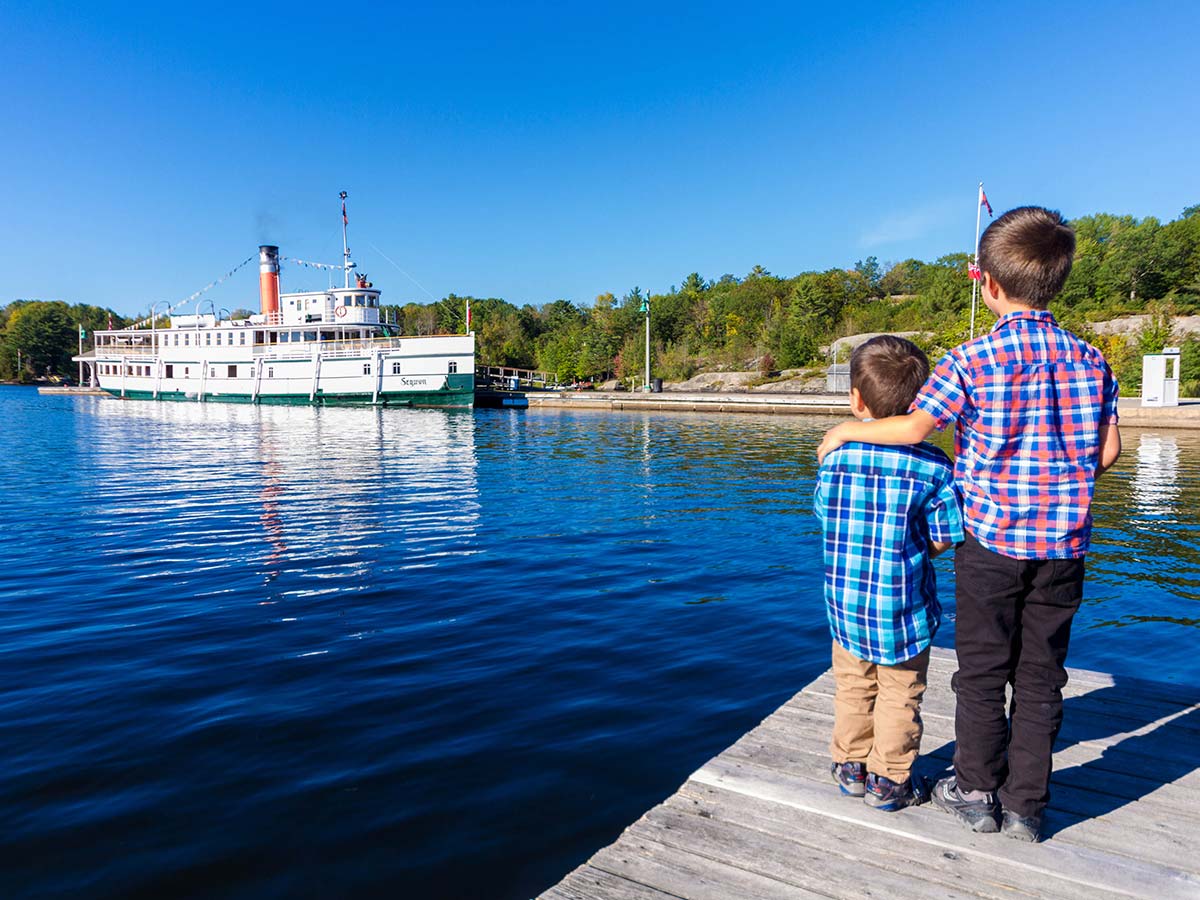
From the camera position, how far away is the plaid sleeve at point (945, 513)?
104 inches

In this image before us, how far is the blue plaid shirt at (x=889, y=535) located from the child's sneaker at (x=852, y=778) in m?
0.43

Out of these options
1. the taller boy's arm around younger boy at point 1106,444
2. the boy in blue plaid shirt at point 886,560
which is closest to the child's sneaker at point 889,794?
the boy in blue plaid shirt at point 886,560

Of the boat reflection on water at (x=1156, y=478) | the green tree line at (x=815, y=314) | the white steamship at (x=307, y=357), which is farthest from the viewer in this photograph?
the green tree line at (x=815, y=314)

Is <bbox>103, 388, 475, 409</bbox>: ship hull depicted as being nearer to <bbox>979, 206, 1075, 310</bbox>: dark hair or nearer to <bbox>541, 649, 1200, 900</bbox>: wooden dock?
<bbox>541, 649, 1200, 900</bbox>: wooden dock

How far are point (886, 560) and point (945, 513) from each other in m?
0.25

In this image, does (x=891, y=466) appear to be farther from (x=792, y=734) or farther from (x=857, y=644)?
(x=792, y=734)

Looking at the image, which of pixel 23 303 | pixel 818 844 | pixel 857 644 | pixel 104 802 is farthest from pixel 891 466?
pixel 23 303

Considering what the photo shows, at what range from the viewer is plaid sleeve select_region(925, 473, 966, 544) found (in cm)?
264

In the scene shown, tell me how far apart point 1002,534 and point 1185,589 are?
7.60 m

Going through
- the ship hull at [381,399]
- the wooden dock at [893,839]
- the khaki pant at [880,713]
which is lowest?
the wooden dock at [893,839]

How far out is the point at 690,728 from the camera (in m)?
4.77

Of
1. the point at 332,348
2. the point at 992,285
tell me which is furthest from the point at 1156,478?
the point at 332,348

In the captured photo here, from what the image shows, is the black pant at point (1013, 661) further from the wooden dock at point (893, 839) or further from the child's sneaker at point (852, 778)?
the child's sneaker at point (852, 778)

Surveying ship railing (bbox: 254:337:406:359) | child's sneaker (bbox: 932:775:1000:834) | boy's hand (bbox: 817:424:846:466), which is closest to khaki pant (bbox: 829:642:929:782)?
child's sneaker (bbox: 932:775:1000:834)
